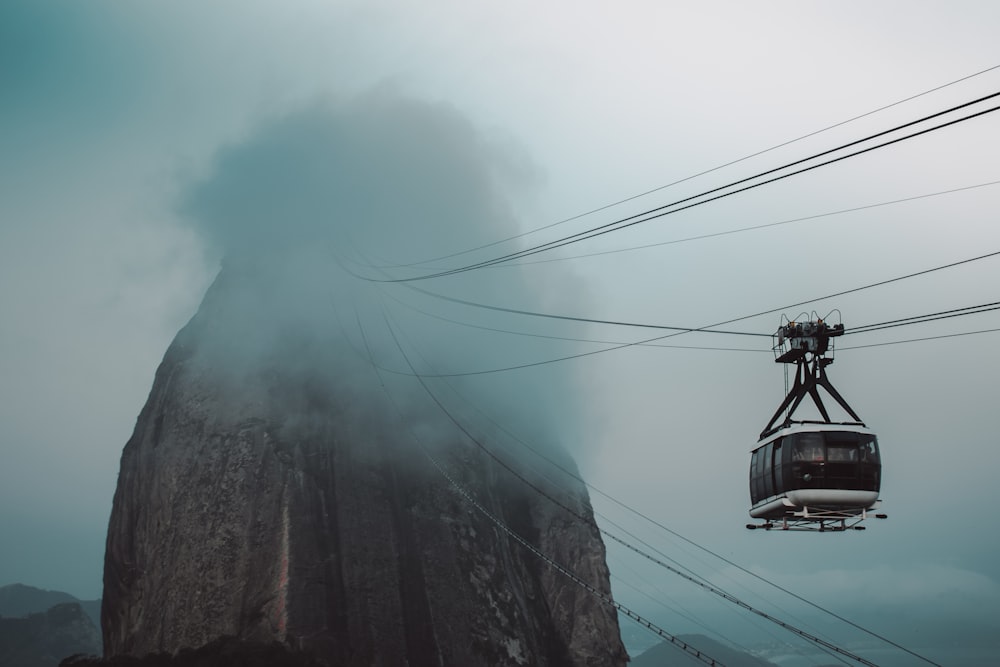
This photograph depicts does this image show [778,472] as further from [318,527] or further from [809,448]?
[318,527]

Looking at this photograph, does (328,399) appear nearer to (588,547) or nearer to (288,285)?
(288,285)

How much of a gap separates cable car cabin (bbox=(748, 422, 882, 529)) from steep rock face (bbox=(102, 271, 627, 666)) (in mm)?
38093

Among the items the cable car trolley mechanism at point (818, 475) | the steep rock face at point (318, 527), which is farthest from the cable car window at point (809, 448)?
the steep rock face at point (318, 527)

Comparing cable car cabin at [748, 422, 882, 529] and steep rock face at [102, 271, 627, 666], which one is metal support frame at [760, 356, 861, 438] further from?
steep rock face at [102, 271, 627, 666]

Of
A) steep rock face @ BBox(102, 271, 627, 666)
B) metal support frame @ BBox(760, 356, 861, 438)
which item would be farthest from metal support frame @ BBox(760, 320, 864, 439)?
steep rock face @ BBox(102, 271, 627, 666)

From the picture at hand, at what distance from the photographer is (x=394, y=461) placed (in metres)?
82.3

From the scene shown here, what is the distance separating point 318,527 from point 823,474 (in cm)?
4446

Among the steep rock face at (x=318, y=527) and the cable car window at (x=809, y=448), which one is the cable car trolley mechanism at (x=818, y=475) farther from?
the steep rock face at (x=318, y=527)

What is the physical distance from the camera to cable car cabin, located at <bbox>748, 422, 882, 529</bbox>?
36.8 metres

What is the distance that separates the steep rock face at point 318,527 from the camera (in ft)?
223

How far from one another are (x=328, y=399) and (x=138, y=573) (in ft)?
65.5

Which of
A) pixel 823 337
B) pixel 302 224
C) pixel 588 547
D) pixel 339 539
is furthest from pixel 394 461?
pixel 823 337

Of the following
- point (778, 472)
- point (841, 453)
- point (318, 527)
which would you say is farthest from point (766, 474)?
point (318, 527)

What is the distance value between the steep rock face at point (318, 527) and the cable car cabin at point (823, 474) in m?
38.1
